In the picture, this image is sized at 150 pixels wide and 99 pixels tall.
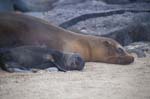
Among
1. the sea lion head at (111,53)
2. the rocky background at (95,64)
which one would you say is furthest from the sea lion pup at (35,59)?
the sea lion head at (111,53)

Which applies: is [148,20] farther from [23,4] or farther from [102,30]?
[23,4]

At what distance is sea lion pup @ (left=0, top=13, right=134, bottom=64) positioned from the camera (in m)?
5.12

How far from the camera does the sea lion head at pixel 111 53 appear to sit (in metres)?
5.24


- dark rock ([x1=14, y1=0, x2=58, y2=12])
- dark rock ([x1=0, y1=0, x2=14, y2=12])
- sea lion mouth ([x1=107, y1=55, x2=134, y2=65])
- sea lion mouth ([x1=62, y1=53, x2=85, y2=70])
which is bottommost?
sea lion mouth ([x1=107, y1=55, x2=134, y2=65])

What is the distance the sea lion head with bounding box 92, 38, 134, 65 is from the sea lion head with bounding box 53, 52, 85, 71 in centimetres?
65

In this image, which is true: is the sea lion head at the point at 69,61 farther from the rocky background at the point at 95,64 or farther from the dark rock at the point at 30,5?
the dark rock at the point at 30,5

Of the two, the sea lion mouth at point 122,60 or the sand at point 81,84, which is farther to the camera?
→ the sea lion mouth at point 122,60

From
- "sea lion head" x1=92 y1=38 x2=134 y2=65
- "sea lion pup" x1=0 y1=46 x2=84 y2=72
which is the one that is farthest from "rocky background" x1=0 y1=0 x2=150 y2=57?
"sea lion pup" x1=0 y1=46 x2=84 y2=72

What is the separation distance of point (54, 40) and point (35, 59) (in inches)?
22.4

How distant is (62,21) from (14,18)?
167 centimetres

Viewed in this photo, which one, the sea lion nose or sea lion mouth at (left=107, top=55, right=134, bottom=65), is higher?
the sea lion nose

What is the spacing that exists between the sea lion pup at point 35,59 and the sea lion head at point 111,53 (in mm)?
657

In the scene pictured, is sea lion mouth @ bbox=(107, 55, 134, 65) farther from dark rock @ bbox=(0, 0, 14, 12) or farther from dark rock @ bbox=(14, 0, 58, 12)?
dark rock @ bbox=(14, 0, 58, 12)

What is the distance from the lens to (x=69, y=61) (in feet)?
15.5
